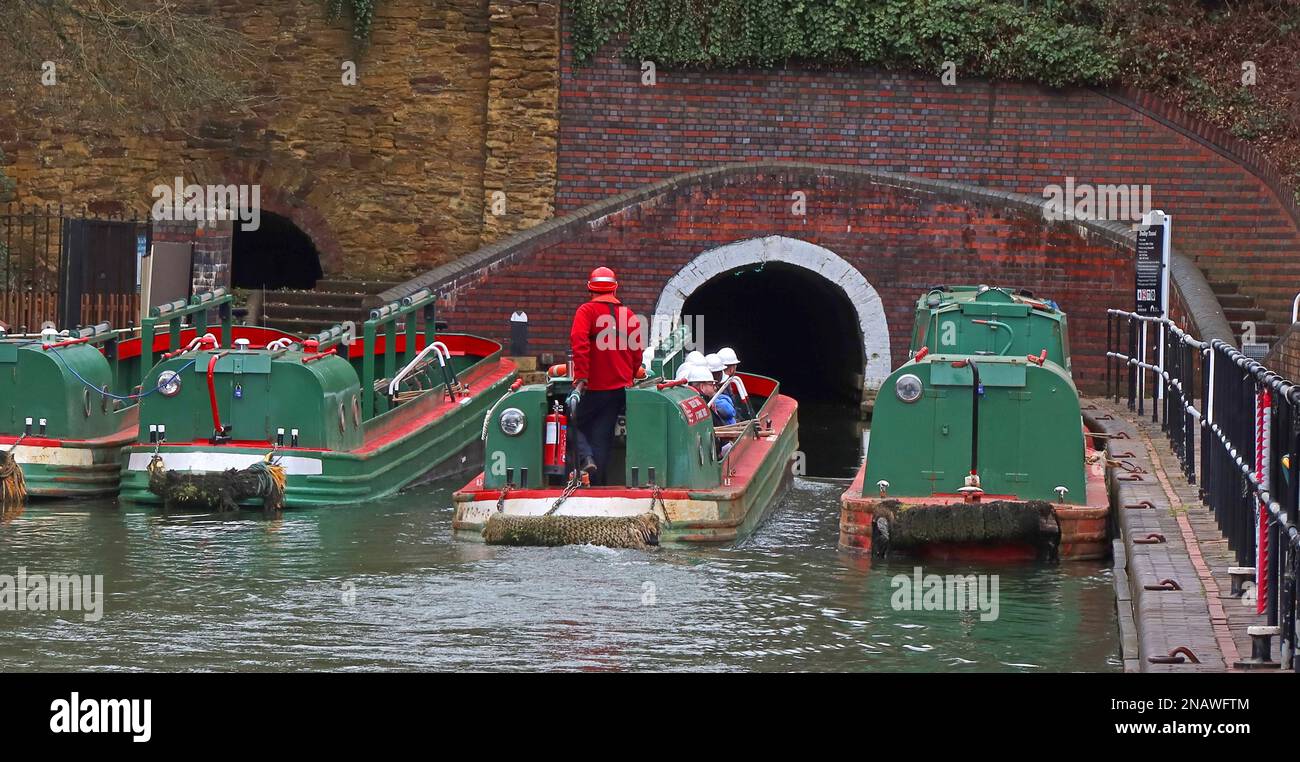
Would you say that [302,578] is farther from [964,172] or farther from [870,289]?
[964,172]

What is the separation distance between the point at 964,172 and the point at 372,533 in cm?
1289

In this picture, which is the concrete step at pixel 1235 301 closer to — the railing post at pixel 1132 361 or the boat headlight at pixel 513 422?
the railing post at pixel 1132 361

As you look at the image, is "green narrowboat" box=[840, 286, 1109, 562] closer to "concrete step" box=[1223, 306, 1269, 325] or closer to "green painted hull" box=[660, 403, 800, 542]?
"green painted hull" box=[660, 403, 800, 542]

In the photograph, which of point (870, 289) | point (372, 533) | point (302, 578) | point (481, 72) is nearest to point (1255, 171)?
point (870, 289)

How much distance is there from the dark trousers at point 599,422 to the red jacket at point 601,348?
68 millimetres

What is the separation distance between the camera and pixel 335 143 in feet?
80.6

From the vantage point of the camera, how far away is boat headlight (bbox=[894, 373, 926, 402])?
1164 centimetres

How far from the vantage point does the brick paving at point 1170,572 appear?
24.5ft

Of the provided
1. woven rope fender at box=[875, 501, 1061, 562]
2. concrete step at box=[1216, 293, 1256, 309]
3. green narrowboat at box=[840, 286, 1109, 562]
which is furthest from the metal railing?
concrete step at box=[1216, 293, 1256, 309]

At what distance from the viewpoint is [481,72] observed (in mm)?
24438

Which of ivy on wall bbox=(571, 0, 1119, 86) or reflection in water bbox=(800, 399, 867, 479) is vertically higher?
ivy on wall bbox=(571, 0, 1119, 86)

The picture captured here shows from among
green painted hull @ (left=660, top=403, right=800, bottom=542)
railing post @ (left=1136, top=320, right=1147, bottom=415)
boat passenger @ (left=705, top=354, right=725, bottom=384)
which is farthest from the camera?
railing post @ (left=1136, top=320, right=1147, bottom=415)

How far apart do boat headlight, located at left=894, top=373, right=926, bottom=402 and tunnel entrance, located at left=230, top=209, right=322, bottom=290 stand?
18.0 metres

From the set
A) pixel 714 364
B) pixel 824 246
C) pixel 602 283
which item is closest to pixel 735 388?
pixel 714 364
